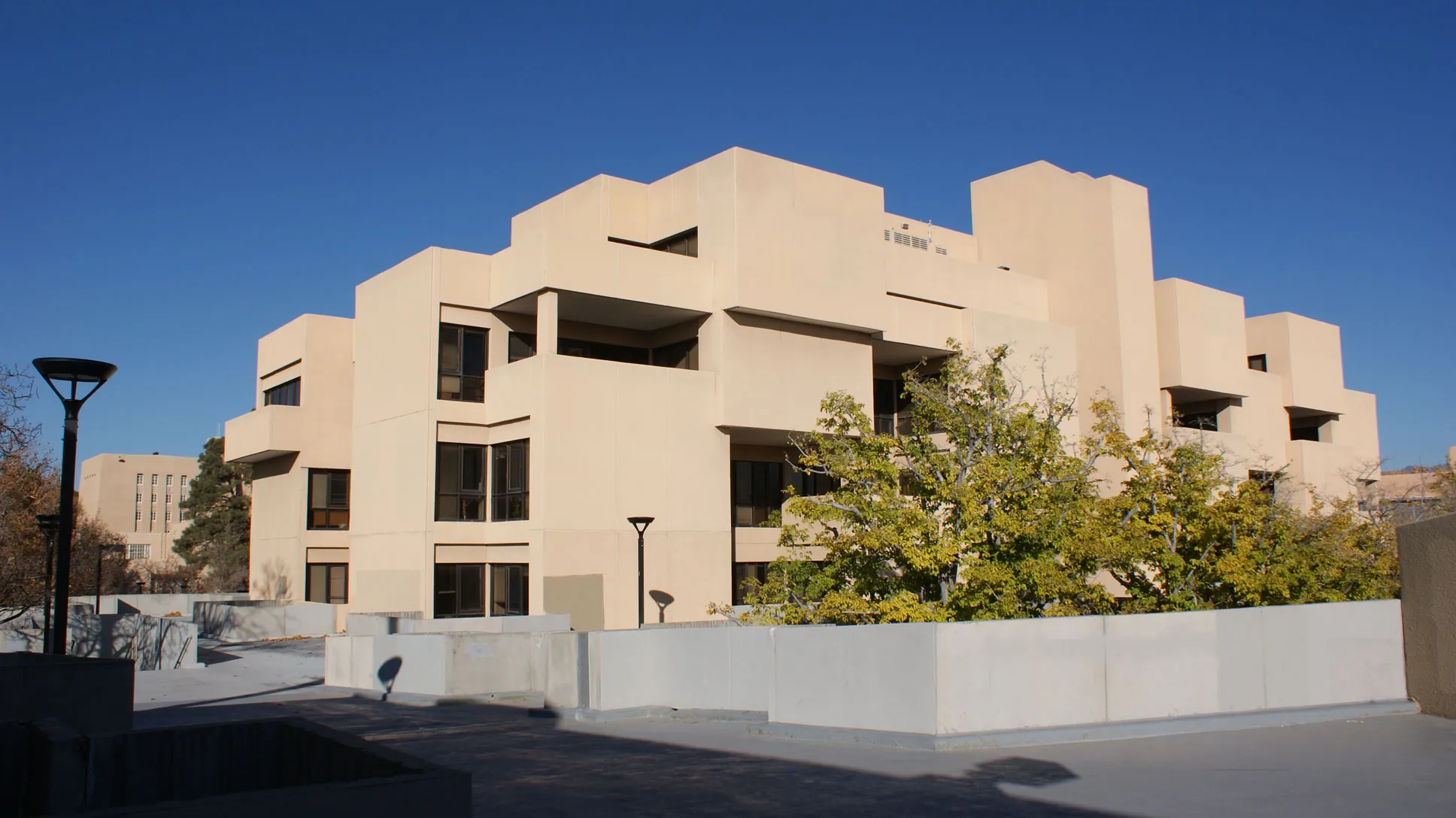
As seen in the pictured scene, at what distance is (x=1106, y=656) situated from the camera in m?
12.4

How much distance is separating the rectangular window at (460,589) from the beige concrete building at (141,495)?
9324cm

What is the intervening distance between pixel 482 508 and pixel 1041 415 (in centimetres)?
1612

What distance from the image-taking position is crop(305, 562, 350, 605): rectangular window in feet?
126

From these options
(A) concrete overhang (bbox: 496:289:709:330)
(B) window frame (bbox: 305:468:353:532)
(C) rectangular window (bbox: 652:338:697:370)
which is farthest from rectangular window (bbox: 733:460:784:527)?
(B) window frame (bbox: 305:468:353:532)

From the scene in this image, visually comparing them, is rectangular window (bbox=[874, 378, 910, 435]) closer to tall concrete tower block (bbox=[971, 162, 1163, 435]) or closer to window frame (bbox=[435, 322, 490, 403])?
tall concrete tower block (bbox=[971, 162, 1163, 435])

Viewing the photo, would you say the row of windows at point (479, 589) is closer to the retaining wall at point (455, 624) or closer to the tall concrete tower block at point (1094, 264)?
the retaining wall at point (455, 624)

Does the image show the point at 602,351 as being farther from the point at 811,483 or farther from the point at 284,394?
the point at 284,394

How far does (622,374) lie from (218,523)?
49.5m

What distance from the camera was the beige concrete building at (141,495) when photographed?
113m

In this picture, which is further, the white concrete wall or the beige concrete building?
the beige concrete building

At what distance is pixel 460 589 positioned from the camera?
29.8 meters

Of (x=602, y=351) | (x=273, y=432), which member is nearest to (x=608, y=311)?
(x=602, y=351)

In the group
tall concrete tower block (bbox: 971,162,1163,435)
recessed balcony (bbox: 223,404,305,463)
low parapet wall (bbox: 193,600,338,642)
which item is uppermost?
tall concrete tower block (bbox: 971,162,1163,435)

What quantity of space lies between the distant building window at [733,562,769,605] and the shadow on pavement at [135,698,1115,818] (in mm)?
17816
